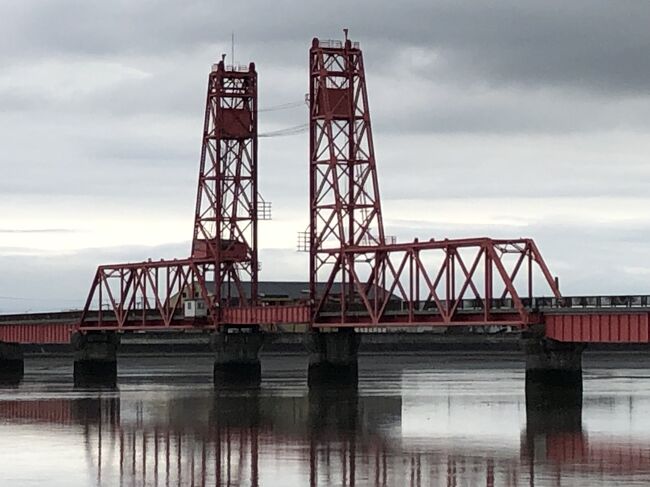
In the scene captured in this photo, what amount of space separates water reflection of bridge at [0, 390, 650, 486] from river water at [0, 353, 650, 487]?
0.21 ft

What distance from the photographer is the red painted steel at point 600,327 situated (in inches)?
3204

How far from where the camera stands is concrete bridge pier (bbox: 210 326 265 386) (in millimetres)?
115062

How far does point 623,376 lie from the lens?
120 m

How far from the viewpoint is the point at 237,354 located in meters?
118

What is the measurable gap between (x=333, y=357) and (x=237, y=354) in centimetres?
1263

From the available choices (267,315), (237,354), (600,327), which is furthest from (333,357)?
(600,327)

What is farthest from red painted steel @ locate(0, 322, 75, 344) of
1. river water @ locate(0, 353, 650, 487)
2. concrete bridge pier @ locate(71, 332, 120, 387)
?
river water @ locate(0, 353, 650, 487)

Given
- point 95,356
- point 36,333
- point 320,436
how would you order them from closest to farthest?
1. point 320,436
2. point 95,356
3. point 36,333

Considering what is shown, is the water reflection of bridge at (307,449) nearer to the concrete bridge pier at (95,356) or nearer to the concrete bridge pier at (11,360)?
the concrete bridge pier at (95,356)

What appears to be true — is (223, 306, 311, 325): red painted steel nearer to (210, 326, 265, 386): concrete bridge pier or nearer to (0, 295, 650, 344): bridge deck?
(0, 295, 650, 344): bridge deck

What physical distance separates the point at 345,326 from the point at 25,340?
3988 cm

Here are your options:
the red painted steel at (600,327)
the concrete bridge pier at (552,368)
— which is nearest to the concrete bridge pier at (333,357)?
the concrete bridge pier at (552,368)

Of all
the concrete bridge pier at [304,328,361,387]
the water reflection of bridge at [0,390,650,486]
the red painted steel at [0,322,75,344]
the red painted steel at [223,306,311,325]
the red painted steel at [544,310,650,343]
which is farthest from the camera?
the red painted steel at [0,322,75,344]

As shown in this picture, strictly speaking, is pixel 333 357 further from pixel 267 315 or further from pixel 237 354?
pixel 237 354
